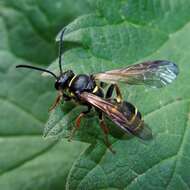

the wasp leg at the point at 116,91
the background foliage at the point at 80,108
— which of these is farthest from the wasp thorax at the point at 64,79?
the wasp leg at the point at 116,91

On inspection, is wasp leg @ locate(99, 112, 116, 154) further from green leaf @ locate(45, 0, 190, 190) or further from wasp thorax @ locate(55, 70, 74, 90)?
wasp thorax @ locate(55, 70, 74, 90)

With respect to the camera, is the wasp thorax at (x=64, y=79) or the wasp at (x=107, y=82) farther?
the wasp thorax at (x=64, y=79)

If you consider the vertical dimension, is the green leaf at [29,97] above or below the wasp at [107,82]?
below

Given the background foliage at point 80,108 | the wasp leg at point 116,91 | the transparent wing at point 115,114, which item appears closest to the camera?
the transparent wing at point 115,114

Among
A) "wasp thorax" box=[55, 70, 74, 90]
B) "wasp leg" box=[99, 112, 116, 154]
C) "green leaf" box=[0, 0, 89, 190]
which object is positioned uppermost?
"wasp thorax" box=[55, 70, 74, 90]

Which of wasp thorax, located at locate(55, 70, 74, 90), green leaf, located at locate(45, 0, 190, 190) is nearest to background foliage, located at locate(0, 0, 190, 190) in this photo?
green leaf, located at locate(45, 0, 190, 190)

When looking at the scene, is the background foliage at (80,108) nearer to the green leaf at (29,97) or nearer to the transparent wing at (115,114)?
the green leaf at (29,97)

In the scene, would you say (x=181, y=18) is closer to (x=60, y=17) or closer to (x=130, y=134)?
(x=130, y=134)
